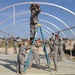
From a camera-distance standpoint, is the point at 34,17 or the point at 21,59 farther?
the point at 34,17

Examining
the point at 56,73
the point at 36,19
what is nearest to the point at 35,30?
the point at 36,19

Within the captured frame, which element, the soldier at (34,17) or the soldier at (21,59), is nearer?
the soldier at (21,59)

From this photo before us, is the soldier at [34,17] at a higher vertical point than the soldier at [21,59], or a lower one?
higher

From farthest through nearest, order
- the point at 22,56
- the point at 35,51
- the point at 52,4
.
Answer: the point at 52,4 < the point at 35,51 < the point at 22,56

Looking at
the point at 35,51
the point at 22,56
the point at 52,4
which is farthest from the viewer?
the point at 52,4

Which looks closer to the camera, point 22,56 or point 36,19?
point 22,56

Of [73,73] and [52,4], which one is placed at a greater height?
[52,4]

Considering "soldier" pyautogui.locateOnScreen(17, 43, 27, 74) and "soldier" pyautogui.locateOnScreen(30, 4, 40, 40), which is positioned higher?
"soldier" pyautogui.locateOnScreen(30, 4, 40, 40)

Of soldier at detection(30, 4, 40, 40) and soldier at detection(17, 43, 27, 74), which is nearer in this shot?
soldier at detection(17, 43, 27, 74)

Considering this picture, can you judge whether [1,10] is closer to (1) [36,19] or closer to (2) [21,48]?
(1) [36,19]

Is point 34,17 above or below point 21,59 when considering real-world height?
above

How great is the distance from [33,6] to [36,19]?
0.75 metres

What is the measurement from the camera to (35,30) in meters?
15.2

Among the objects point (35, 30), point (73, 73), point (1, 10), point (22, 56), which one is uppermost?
point (1, 10)
